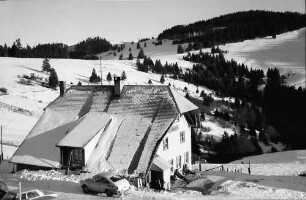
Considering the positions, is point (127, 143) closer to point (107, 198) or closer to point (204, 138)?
point (107, 198)

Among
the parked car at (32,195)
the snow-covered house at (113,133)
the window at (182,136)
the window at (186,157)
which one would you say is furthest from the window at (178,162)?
the parked car at (32,195)

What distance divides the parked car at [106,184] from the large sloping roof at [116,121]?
13.6 feet

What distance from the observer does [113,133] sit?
91.2ft

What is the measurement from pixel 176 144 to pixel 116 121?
483cm

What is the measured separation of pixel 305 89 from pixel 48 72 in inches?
2981

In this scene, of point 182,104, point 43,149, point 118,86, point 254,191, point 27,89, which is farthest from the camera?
point 27,89

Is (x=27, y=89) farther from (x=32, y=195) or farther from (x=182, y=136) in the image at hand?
(x=32, y=195)

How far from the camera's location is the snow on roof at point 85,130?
26692mm

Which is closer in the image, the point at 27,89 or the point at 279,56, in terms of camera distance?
the point at 27,89

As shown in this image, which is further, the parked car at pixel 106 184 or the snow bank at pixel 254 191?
the snow bank at pixel 254 191

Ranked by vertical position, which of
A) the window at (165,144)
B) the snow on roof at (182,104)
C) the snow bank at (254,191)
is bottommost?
the snow bank at (254,191)

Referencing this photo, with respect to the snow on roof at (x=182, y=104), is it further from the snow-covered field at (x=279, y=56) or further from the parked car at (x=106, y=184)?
the snow-covered field at (x=279, y=56)

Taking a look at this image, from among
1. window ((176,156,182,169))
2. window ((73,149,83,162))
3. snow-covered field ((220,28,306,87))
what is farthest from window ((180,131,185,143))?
snow-covered field ((220,28,306,87))

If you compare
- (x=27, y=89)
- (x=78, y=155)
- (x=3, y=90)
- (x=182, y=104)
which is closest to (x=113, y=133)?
(x=78, y=155)
